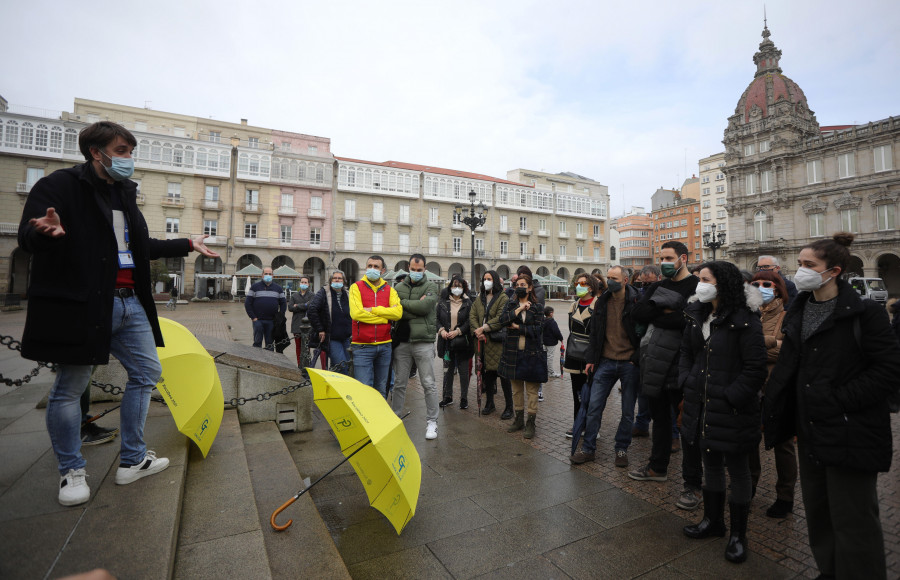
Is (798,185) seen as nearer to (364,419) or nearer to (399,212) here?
(399,212)

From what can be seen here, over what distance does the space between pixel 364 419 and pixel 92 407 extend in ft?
12.6

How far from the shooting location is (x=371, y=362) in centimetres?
488

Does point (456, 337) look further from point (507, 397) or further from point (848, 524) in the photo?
point (848, 524)

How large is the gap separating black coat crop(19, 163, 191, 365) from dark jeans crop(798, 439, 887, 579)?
4004 mm

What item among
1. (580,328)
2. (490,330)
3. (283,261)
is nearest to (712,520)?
(580,328)

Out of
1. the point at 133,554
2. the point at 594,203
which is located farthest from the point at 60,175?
the point at 594,203

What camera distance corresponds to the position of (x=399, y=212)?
43125 millimetres

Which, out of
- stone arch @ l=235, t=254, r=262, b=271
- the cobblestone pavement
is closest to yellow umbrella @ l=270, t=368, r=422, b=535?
the cobblestone pavement

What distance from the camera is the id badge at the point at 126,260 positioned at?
2.66m

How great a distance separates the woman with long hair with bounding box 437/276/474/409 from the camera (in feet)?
20.5

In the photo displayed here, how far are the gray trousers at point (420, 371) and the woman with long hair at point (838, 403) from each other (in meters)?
3.14

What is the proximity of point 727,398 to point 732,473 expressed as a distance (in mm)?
515

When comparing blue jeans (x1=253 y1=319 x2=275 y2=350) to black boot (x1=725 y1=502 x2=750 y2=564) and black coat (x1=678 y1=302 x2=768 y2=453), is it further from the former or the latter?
black boot (x1=725 y1=502 x2=750 y2=564)

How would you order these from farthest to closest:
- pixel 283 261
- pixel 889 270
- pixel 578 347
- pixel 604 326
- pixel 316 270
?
pixel 316 270, pixel 283 261, pixel 889 270, pixel 578 347, pixel 604 326
